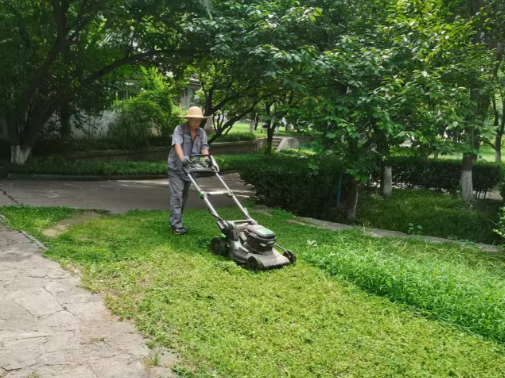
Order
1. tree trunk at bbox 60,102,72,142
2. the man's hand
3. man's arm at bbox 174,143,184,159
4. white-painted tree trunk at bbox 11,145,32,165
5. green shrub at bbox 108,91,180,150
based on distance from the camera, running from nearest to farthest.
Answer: the man's hand, man's arm at bbox 174,143,184,159, white-painted tree trunk at bbox 11,145,32,165, tree trunk at bbox 60,102,72,142, green shrub at bbox 108,91,180,150

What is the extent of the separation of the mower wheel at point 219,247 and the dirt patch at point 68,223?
2180 mm

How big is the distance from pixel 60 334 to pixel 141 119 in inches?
560

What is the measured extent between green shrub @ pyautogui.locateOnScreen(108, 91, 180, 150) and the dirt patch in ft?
30.3

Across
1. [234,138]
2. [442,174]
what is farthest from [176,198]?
[234,138]

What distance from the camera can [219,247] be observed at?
5531 mm

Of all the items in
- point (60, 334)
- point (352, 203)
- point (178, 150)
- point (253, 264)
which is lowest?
point (60, 334)

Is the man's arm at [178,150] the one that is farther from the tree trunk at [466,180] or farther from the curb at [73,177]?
the tree trunk at [466,180]

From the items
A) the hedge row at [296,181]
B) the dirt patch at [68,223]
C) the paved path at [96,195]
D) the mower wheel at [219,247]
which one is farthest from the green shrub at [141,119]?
the mower wheel at [219,247]

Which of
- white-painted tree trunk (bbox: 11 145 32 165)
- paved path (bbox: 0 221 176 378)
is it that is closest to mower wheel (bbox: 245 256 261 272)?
paved path (bbox: 0 221 176 378)

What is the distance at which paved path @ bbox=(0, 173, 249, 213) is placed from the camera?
27.7 feet

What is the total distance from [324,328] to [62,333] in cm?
213

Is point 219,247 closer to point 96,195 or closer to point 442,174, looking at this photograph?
point 96,195

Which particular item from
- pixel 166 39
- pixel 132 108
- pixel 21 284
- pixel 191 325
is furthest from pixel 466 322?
pixel 132 108

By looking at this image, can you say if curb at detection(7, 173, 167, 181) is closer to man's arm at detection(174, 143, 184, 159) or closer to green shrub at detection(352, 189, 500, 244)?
green shrub at detection(352, 189, 500, 244)
